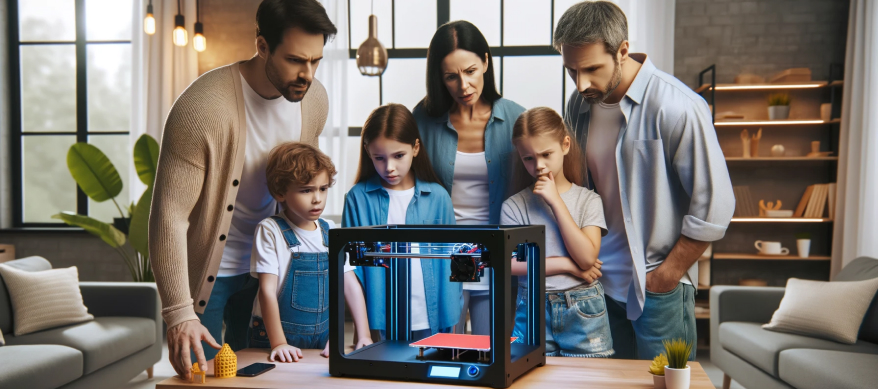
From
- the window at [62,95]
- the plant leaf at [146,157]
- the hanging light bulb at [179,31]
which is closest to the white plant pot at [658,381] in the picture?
the plant leaf at [146,157]

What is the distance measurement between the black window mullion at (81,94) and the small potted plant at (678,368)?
5.81 metres

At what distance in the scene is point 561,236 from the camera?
5.65 feet

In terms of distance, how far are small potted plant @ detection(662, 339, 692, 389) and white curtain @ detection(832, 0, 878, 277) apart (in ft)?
13.0

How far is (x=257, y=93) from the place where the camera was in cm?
165

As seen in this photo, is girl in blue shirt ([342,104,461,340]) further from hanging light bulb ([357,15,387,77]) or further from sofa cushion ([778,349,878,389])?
sofa cushion ([778,349,878,389])

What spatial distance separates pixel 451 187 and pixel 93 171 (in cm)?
371

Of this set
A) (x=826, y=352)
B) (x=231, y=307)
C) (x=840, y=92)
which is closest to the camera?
(x=231, y=307)

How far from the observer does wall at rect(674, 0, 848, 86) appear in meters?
4.91

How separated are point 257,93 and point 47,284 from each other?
107 inches

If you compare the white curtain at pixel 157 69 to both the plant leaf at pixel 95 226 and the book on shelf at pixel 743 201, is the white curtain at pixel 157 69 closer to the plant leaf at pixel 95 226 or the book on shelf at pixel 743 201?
the plant leaf at pixel 95 226

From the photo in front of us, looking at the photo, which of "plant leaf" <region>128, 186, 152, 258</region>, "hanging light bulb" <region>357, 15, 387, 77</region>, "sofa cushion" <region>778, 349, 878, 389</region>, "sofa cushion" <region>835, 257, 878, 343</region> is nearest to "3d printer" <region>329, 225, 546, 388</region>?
"hanging light bulb" <region>357, 15, 387, 77</region>

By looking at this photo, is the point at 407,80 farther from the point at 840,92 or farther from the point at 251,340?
the point at 251,340

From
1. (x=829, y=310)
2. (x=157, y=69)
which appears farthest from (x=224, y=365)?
(x=157, y=69)

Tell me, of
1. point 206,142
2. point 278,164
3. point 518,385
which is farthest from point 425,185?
point 518,385
